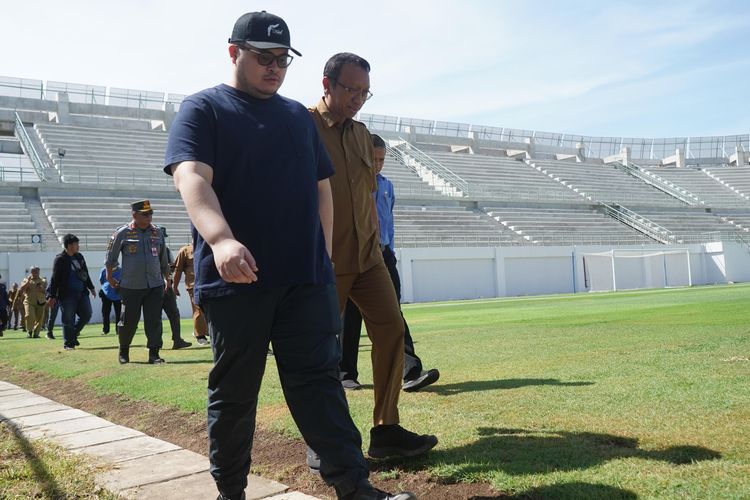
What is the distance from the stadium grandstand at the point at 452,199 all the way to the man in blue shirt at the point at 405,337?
20.8 metres

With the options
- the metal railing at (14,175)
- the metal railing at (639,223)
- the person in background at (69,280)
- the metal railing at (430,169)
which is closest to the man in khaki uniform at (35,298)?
the person in background at (69,280)

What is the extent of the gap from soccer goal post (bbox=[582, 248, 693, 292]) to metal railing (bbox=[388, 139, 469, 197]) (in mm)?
8839

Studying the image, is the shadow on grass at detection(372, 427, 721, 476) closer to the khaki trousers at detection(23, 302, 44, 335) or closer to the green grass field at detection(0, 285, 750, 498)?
the green grass field at detection(0, 285, 750, 498)

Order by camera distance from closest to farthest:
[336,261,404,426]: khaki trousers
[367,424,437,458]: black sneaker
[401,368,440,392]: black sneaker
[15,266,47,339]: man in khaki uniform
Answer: [367,424,437,458]: black sneaker → [336,261,404,426]: khaki trousers → [401,368,440,392]: black sneaker → [15,266,47,339]: man in khaki uniform

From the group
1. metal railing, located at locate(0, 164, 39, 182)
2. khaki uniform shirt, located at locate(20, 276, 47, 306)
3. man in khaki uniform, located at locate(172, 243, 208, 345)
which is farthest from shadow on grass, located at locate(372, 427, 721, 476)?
metal railing, located at locate(0, 164, 39, 182)

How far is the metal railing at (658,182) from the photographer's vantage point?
46.7m

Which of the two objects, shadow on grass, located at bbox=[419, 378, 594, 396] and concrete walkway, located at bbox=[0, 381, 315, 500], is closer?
concrete walkway, located at bbox=[0, 381, 315, 500]

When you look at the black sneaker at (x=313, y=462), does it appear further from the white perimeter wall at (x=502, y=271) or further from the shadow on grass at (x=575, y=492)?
the white perimeter wall at (x=502, y=271)

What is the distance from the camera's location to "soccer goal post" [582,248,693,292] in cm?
3338

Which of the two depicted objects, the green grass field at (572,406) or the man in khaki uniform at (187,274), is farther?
the man in khaki uniform at (187,274)

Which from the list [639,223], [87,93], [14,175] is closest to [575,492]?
[14,175]

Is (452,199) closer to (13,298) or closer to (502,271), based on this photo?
(502,271)

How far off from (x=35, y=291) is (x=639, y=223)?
33390mm

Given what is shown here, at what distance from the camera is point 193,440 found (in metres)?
4.11
